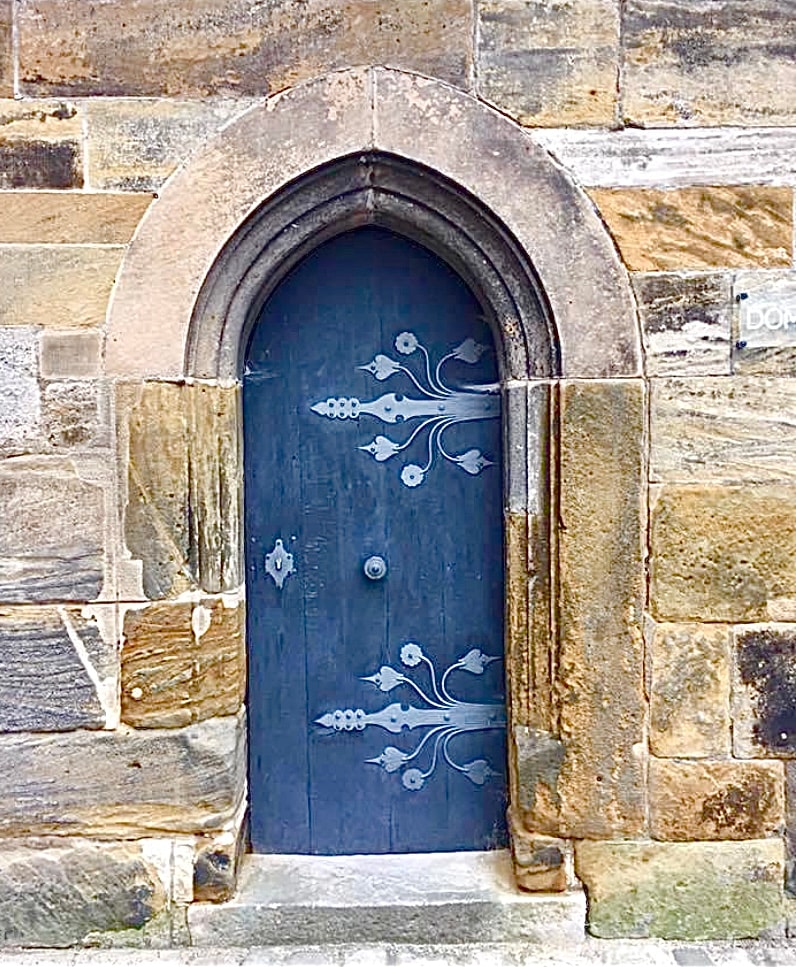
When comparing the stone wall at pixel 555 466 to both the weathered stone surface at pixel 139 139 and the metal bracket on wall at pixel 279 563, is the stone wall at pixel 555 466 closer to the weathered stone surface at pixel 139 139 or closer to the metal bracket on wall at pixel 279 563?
the weathered stone surface at pixel 139 139

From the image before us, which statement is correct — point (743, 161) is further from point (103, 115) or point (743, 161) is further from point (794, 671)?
point (103, 115)

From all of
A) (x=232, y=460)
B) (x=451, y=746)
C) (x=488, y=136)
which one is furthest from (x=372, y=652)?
(x=488, y=136)

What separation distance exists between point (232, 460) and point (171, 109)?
37.2 inches

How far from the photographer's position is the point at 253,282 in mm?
2982

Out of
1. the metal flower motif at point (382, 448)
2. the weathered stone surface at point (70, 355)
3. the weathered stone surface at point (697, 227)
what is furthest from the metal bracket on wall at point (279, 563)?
the weathered stone surface at point (697, 227)

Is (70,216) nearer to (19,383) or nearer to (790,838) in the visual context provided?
(19,383)

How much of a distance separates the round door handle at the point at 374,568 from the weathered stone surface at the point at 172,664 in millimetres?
432

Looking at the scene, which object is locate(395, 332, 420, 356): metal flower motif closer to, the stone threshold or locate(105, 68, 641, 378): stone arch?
locate(105, 68, 641, 378): stone arch

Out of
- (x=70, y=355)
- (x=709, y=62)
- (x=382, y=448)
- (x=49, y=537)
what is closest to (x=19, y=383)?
(x=70, y=355)

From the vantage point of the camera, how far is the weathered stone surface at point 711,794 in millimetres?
2975

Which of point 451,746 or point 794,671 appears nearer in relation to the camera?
point 794,671

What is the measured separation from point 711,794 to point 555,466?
99cm

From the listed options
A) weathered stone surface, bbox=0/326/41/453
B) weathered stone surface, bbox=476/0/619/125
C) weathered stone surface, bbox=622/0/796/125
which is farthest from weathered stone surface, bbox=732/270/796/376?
weathered stone surface, bbox=0/326/41/453

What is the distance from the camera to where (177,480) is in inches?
116
